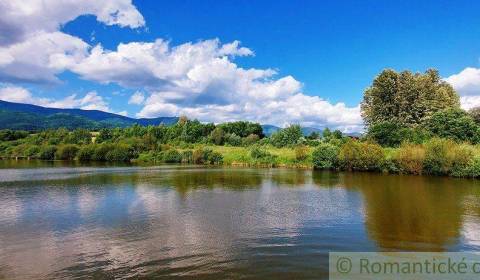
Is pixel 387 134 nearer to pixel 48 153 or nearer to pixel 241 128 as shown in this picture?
pixel 241 128

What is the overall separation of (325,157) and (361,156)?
6.25 metres

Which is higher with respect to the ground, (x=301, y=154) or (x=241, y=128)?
(x=241, y=128)

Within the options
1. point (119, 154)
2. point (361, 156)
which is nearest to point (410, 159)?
point (361, 156)

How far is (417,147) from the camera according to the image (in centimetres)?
5128

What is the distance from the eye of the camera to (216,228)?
20609 millimetres

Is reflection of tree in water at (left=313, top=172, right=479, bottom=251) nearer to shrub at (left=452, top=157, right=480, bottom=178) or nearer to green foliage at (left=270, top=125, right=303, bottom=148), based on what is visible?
shrub at (left=452, top=157, right=480, bottom=178)

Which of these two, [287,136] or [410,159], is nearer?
[410,159]

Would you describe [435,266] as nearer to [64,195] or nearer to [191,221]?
[191,221]

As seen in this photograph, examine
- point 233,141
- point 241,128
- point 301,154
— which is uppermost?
point 241,128

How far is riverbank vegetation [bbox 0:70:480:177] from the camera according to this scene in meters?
50.1

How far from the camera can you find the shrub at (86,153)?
95.2 m

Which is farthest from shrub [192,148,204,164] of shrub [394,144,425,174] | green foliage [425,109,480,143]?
green foliage [425,109,480,143]

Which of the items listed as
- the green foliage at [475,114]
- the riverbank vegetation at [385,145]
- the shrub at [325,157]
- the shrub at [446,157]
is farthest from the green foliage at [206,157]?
the green foliage at [475,114]

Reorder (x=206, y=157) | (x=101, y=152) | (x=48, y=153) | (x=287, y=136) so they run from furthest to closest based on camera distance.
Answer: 1. (x=48, y=153)
2. (x=101, y=152)
3. (x=287, y=136)
4. (x=206, y=157)
